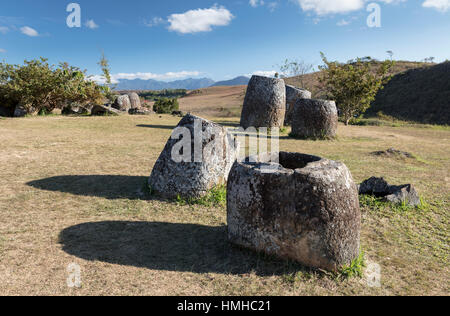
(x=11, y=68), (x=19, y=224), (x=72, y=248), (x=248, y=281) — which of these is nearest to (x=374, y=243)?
(x=248, y=281)

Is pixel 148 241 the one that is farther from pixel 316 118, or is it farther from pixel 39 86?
pixel 39 86

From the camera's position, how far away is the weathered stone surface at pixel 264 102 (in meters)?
15.2

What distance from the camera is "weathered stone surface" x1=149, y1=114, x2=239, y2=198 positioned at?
19.0ft

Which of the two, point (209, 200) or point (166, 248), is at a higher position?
point (209, 200)

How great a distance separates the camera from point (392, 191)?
6004 mm

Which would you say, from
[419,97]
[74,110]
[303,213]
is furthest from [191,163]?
[419,97]

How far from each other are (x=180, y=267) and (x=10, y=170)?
19.2 ft

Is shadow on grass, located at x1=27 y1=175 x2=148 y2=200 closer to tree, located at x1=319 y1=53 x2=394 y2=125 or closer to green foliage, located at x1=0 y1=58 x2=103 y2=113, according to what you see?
green foliage, located at x1=0 y1=58 x2=103 y2=113

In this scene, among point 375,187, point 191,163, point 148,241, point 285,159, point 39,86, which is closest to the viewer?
point 148,241

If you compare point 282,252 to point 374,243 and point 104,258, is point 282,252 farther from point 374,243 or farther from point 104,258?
point 104,258

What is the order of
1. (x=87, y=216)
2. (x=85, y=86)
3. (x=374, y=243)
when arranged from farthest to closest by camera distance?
(x=85, y=86) < (x=87, y=216) < (x=374, y=243)

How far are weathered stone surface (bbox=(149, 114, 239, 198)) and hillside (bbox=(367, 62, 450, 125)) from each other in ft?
78.8

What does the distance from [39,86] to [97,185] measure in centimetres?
1517
